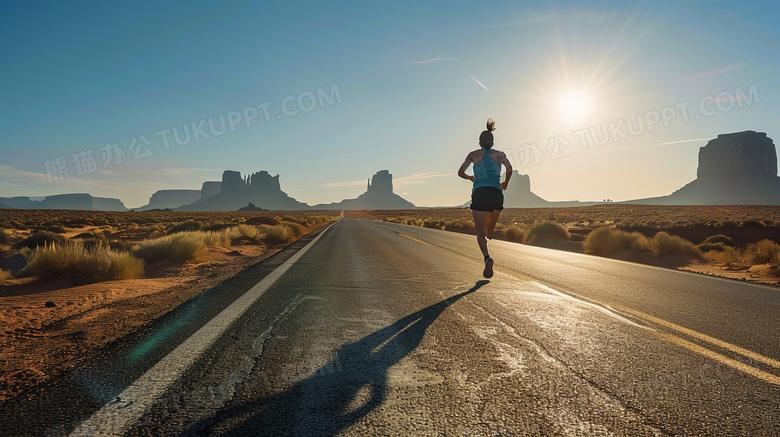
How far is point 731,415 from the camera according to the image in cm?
198

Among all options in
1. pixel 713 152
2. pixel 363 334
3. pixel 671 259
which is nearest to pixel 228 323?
pixel 363 334

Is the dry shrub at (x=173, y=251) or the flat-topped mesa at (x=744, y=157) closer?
the dry shrub at (x=173, y=251)

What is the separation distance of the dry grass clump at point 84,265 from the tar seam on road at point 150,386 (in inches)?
175

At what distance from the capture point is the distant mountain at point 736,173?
431ft

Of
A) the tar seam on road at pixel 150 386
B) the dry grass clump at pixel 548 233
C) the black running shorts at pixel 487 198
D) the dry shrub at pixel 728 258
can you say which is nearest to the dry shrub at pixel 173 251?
the tar seam on road at pixel 150 386

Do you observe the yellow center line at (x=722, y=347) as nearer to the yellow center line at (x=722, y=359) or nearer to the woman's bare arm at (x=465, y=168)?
the yellow center line at (x=722, y=359)

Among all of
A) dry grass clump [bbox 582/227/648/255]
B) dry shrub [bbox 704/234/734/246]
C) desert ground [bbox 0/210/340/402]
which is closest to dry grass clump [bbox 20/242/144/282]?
desert ground [bbox 0/210/340/402]

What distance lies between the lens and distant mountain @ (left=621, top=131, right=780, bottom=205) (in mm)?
131375

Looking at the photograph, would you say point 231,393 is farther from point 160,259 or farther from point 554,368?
point 160,259

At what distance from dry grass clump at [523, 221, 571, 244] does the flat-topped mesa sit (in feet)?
531

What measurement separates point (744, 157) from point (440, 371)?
18689cm

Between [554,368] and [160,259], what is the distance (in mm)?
10404

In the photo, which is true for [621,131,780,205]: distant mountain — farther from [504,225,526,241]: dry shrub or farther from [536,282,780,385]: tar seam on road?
[536,282,780,385]: tar seam on road

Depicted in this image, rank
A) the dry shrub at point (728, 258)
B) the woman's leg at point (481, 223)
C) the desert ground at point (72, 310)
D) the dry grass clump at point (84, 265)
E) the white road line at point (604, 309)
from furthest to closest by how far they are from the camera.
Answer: the dry shrub at point (728, 258), the dry grass clump at point (84, 265), the woman's leg at point (481, 223), the white road line at point (604, 309), the desert ground at point (72, 310)
